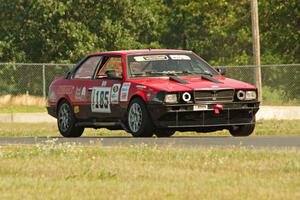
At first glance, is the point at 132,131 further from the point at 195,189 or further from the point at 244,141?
the point at 195,189

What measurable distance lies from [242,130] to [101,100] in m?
2.64

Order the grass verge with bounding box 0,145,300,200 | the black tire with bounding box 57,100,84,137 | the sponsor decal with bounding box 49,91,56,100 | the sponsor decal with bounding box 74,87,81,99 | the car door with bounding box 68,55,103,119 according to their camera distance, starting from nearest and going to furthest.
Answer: the grass verge with bounding box 0,145,300,200 → the car door with bounding box 68,55,103,119 → the sponsor decal with bounding box 74,87,81,99 → the black tire with bounding box 57,100,84,137 → the sponsor decal with bounding box 49,91,56,100

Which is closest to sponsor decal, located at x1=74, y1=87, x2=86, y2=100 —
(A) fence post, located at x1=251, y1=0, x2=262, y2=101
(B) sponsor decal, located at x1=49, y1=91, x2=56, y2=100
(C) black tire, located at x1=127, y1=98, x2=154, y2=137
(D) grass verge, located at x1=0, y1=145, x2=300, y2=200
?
(B) sponsor decal, located at x1=49, y1=91, x2=56, y2=100

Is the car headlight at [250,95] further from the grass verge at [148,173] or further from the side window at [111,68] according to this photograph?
the grass verge at [148,173]

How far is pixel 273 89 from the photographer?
3909cm

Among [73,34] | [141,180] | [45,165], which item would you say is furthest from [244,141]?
[73,34]

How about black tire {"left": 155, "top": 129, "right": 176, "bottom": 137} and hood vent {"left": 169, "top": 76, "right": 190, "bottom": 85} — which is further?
black tire {"left": 155, "top": 129, "right": 176, "bottom": 137}

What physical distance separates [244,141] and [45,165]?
511cm

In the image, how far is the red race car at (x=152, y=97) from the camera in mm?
19453

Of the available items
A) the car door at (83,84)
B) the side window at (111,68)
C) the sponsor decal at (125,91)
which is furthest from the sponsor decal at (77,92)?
the sponsor decal at (125,91)

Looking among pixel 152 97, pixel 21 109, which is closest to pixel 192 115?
pixel 152 97

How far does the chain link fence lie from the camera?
38531mm

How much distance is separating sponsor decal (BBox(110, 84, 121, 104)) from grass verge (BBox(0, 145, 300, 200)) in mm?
4445

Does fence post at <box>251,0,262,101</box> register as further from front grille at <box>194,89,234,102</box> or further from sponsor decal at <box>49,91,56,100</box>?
front grille at <box>194,89,234,102</box>
